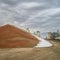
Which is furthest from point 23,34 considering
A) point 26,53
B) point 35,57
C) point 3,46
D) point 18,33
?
point 35,57

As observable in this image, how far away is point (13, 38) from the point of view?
8273 mm

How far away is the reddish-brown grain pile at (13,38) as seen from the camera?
802cm

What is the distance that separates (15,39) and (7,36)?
1.64 feet

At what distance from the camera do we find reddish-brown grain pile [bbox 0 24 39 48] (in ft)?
26.3

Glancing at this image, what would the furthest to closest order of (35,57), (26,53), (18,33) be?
1. (18,33)
2. (26,53)
3. (35,57)

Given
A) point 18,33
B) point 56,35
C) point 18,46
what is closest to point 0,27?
point 18,33

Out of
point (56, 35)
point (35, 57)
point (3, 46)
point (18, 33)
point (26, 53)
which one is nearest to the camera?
point (35, 57)

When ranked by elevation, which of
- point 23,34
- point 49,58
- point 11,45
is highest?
point 23,34

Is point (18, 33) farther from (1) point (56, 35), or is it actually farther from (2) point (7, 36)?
(1) point (56, 35)

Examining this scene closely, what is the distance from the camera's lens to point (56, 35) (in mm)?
27547

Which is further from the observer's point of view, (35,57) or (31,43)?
(31,43)

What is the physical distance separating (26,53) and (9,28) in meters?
2.33

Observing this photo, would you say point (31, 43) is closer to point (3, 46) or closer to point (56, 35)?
point (3, 46)

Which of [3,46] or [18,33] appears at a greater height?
[18,33]
